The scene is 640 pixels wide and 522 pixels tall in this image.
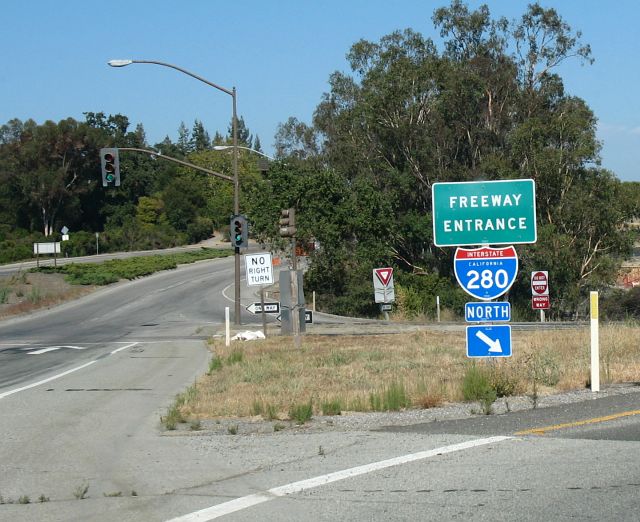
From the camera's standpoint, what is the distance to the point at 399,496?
7910 millimetres

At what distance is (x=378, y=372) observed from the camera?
1825cm

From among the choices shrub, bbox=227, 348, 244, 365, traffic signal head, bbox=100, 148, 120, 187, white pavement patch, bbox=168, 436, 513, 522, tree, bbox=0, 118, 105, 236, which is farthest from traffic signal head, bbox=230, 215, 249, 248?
tree, bbox=0, 118, 105, 236

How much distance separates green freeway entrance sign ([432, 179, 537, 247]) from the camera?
14.2 m

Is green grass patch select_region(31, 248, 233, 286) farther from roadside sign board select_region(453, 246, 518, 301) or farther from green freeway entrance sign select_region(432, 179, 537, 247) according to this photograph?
roadside sign board select_region(453, 246, 518, 301)

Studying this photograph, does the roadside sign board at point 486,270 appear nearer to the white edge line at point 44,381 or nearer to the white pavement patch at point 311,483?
the white pavement patch at point 311,483

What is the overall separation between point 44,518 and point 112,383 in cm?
1141

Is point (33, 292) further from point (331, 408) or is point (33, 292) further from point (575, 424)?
point (575, 424)

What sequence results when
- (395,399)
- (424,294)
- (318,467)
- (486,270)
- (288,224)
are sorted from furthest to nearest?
(424,294) → (288,224) → (486,270) → (395,399) → (318,467)

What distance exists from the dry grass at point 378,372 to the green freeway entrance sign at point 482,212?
2.01 metres

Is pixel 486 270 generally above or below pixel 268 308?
above

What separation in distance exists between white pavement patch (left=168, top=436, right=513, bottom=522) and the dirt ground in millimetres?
42493

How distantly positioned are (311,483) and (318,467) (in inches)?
28.4

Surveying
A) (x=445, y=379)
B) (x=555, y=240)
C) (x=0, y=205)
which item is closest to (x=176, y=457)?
(x=445, y=379)

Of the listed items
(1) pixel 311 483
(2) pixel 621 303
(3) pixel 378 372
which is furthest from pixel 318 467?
(2) pixel 621 303
